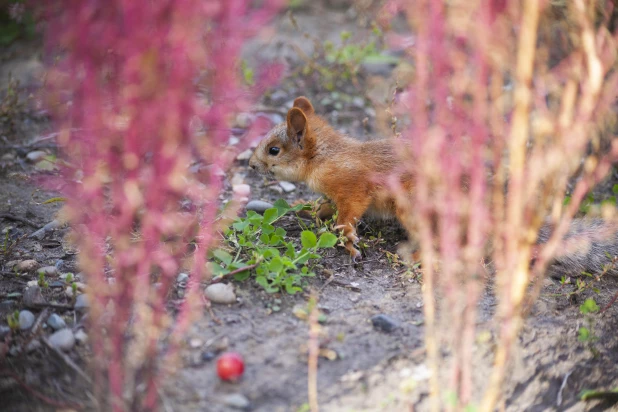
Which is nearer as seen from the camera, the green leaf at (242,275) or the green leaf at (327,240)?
the green leaf at (242,275)

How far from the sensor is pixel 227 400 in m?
2.24

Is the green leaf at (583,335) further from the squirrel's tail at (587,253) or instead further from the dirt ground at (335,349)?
the squirrel's tail at (587,253)

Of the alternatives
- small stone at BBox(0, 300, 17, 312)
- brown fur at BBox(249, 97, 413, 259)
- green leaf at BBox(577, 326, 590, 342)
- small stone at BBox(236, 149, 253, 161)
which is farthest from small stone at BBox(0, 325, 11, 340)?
green leaf at BBox(577, 326, 590, 342)

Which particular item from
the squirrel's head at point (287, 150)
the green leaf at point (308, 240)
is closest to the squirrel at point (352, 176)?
the squirrel's head at point (287, 150)

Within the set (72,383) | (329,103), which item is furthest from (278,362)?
(329,103)

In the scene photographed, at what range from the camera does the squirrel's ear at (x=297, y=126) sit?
3598 mm

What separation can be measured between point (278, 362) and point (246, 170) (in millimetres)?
2087

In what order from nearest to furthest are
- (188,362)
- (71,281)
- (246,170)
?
(188,362)
(71,281)
(246,170)

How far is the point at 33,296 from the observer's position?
2.66 meters

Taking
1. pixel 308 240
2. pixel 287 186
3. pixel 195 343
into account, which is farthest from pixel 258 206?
pixel 195 343

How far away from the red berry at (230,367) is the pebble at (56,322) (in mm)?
702

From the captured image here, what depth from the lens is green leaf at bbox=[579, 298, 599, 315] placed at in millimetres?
2729

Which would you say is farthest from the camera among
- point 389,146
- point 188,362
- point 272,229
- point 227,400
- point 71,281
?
point 389,146

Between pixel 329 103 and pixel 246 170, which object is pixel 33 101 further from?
pixel 329 103
